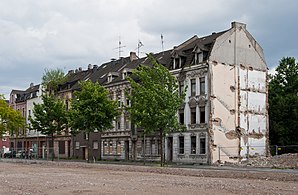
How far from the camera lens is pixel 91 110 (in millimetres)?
61719

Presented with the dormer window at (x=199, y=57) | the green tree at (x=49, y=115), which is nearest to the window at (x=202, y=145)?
the dormer window at (x=199, y=57)

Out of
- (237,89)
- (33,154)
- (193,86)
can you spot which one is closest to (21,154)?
(33,154)

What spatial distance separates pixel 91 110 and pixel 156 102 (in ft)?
46.4

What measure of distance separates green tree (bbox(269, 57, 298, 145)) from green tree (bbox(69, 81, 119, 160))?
22.9 meters

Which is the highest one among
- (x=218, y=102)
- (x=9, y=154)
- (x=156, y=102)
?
(x=218, y=102)

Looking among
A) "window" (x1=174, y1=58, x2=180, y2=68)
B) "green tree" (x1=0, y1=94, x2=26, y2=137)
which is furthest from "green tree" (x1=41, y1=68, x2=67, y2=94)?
"window" (x1=174, y1=58, x2=180, y2=68)

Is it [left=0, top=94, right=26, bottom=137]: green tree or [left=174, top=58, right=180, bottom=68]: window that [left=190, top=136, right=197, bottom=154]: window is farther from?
[left=0, top=94, right=26, bottom=137]: green tree

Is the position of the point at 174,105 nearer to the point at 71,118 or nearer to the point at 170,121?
the point at 170,121

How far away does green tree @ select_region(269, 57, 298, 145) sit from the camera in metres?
68.3

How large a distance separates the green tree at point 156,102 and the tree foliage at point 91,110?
10420 millimetres

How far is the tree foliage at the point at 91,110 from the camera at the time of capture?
203ft

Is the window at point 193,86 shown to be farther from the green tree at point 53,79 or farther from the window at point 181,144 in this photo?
the green tree at point 53,79

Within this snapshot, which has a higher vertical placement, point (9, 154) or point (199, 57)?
point (199, 57)

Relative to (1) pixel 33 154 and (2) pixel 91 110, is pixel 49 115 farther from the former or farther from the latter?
(1) pixel 33 154
